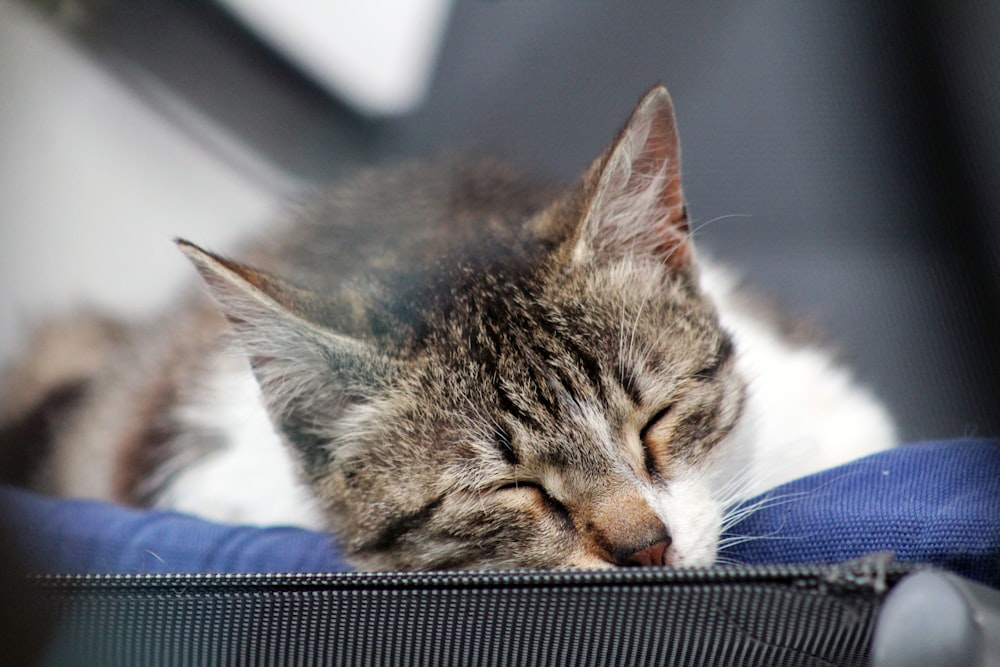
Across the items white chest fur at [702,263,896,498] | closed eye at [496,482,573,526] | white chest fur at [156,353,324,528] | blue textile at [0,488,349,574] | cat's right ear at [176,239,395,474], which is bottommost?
blue textile at [0,488,349,574]

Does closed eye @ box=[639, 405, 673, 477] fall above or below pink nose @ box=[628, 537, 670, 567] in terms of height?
above

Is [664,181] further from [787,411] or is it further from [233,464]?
[233,464]

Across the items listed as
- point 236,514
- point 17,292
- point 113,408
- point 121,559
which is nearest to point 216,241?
point 17,292

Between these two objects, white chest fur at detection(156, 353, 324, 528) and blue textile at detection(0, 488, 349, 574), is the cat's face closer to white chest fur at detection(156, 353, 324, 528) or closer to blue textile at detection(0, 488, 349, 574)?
blue textile at detection(0, 488, 349, 574)

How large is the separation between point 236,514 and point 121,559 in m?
0.31

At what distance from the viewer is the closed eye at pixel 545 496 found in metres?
0.96

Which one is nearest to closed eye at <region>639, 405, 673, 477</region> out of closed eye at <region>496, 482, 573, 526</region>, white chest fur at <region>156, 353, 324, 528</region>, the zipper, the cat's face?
the cat's face

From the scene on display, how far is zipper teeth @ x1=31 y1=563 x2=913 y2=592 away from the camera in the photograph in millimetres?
705

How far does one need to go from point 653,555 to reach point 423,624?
0.28m

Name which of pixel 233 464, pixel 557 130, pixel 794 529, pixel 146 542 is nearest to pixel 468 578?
pixel 794 529

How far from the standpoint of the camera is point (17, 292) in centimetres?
179

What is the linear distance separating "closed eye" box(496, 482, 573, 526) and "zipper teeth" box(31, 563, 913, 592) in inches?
8.5

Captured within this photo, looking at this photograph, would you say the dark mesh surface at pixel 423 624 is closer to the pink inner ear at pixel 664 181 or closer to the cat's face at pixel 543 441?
the cat's face at pixel 543 441

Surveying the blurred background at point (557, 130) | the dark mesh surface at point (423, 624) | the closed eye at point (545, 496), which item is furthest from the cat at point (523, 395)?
the blurred background at point (557, 130)
